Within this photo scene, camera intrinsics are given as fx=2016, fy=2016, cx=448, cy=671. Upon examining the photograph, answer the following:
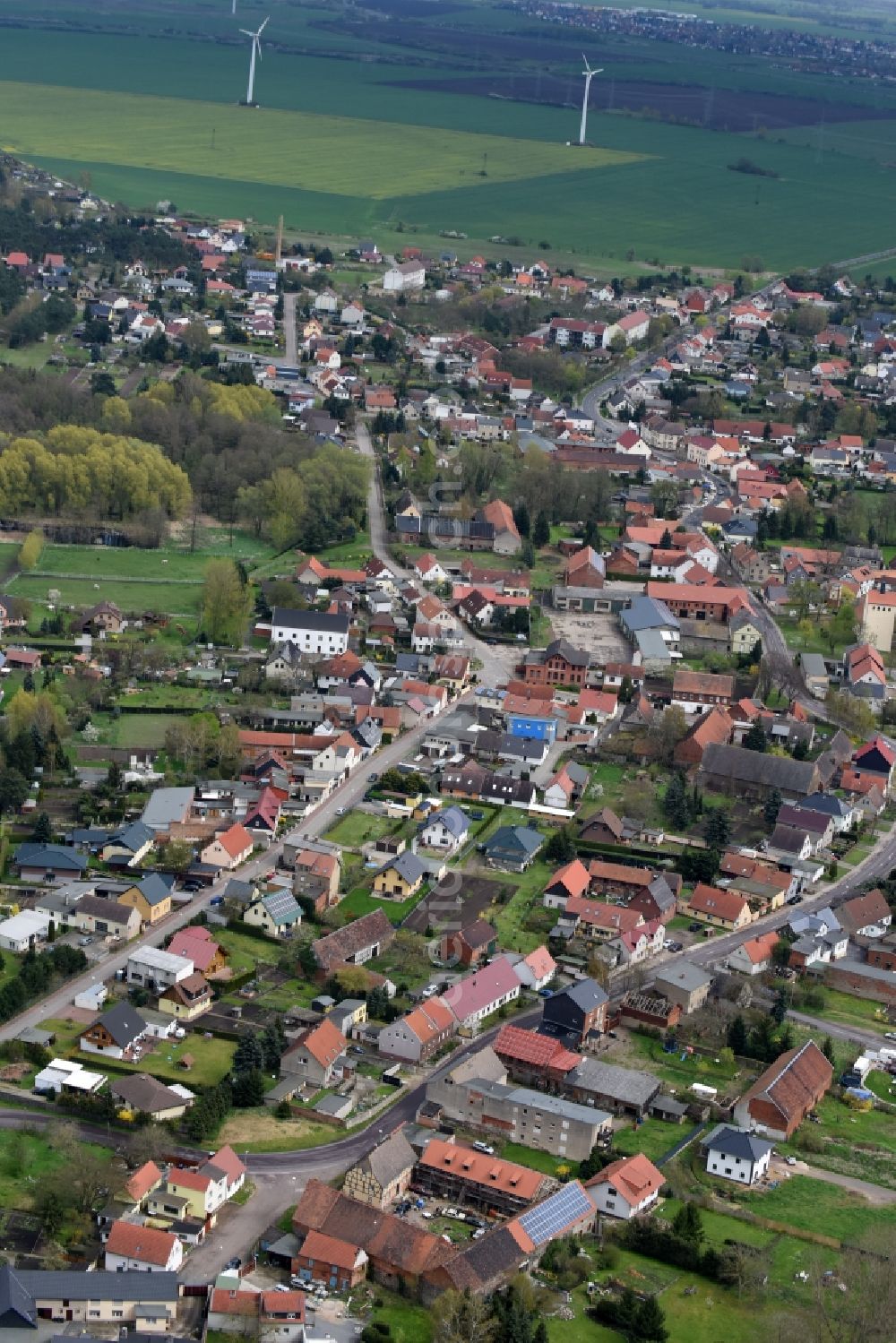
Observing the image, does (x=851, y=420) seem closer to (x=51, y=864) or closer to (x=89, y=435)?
(x=89, y=435)

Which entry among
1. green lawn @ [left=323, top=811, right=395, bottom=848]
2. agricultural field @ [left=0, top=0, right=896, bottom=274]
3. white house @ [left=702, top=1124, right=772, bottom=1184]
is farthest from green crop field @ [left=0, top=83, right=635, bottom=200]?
white house @ [left=702, top=1124, right=772, bottom=1184]

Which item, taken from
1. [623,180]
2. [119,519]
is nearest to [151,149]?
[623,180]

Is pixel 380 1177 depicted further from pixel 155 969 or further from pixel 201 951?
pixel 201 951

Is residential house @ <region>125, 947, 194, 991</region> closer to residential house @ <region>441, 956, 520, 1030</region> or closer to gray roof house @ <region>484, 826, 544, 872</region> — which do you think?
residential house @ <region>441, 956, 520, 1030</region>

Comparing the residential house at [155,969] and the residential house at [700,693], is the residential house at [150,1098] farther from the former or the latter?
the residential house at [700,693]

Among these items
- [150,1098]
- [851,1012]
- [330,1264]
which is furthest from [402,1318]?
[851,1012]

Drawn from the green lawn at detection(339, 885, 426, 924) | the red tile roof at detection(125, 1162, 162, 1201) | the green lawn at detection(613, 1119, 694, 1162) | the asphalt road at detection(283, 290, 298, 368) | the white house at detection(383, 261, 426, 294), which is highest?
the white house at detection(383, 261, 426, 294)
